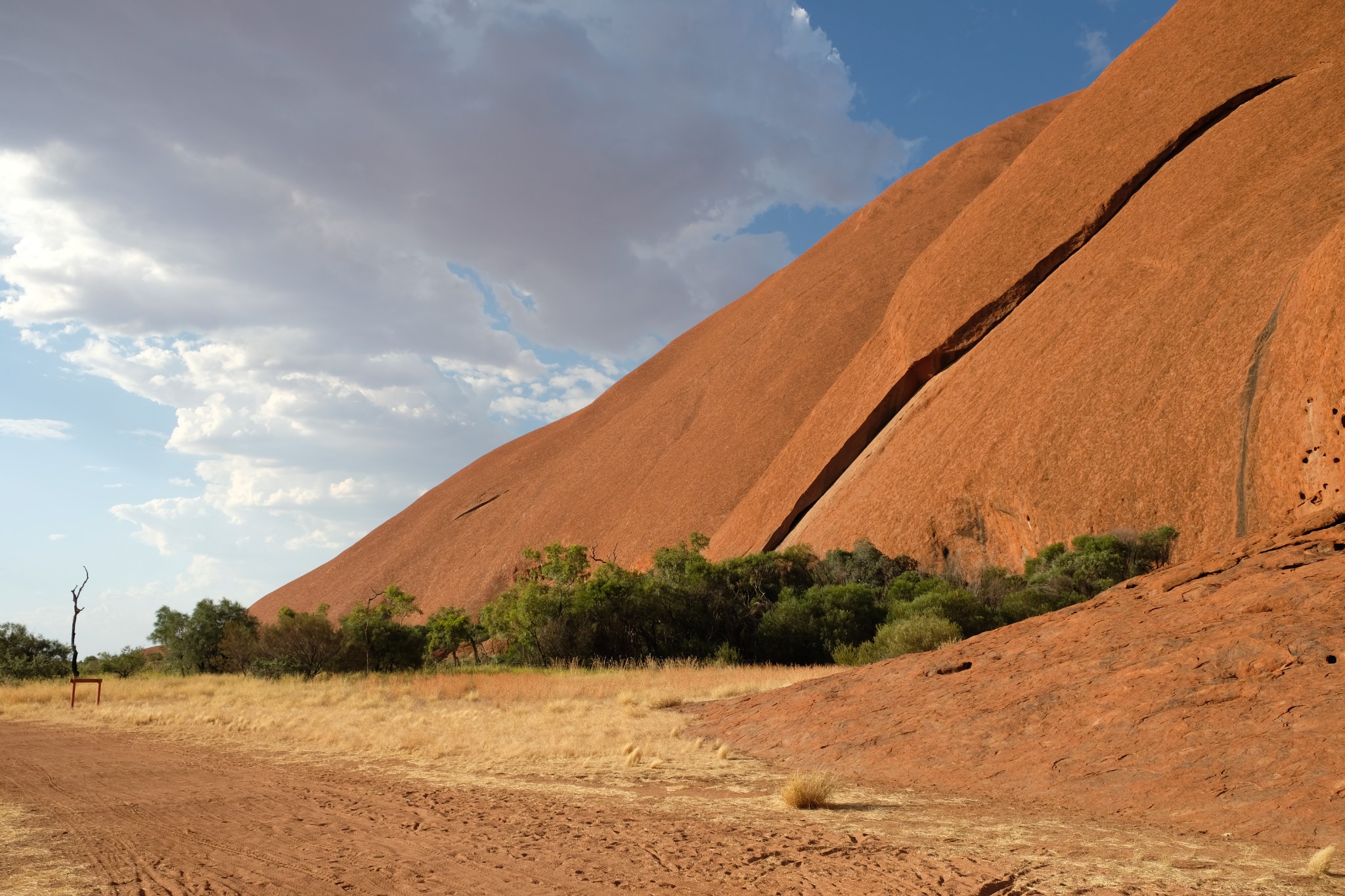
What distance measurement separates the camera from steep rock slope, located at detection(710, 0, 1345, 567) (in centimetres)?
2569

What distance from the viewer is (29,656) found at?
2839 centimetres

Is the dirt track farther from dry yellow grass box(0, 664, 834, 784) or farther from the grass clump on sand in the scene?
dry yellow grass box(0, 664, 834, 784)

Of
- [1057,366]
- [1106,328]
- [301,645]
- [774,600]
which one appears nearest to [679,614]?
[774,600]

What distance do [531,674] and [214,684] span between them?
25.8ft

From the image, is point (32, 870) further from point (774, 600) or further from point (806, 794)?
point (774, 600)

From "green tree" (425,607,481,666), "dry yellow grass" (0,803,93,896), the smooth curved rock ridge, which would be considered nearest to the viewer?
"dry yellow grass" (0,803,93,896)

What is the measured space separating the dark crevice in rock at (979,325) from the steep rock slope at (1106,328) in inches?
3.2

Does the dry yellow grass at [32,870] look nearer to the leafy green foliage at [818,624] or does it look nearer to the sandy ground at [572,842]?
the sandy ground at [572,842]

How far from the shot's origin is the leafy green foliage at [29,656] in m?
26.7

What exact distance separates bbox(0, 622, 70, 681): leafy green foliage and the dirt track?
22319mm

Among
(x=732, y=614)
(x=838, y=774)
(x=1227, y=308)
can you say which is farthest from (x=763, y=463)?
Result: (x=838, y=774)

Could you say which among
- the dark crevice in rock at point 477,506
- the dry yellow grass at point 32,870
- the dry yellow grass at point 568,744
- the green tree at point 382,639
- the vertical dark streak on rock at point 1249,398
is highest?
the dark crevice in rock at point 477,506

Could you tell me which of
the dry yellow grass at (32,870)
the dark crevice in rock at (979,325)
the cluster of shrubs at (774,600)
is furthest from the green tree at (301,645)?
the dry yellow grass at (32,870)

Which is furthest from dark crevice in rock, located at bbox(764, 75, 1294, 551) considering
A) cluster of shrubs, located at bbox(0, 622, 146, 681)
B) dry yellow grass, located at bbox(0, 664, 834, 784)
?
cluster of shrubs, located at bbox(0, 622, 146, 681)
